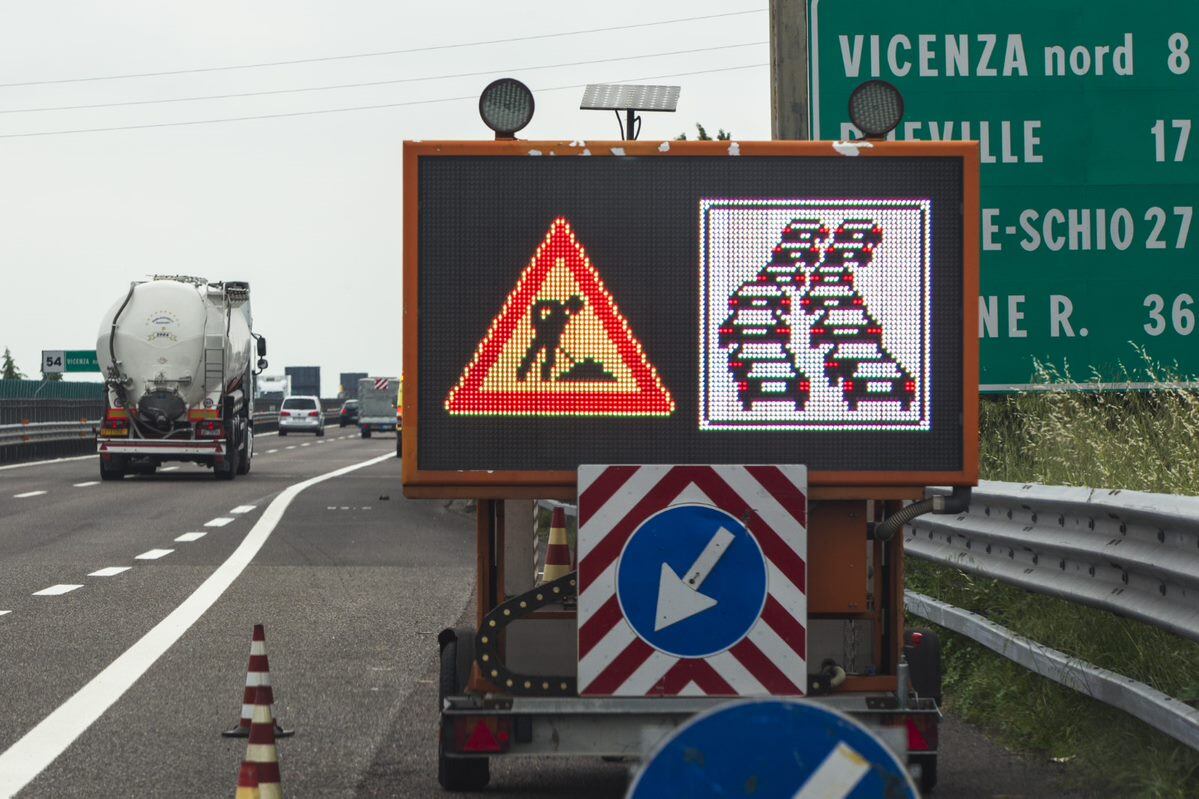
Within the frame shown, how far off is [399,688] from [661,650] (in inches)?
176

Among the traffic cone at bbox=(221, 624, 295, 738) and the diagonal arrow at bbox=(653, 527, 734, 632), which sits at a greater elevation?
the diagonal arrow at bbox=(653, 527, 734, 632)

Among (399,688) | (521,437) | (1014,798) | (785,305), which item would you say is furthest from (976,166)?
(399,688)

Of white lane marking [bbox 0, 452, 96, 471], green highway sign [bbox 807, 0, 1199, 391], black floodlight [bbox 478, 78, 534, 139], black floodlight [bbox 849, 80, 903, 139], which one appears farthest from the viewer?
white lane marking [bbox 0, 452, 96, 471]

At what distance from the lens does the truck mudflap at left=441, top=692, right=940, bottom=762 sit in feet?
17.9

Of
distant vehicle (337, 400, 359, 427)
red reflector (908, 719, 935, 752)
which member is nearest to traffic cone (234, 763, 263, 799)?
red reflector (908, 719, 935, 752)

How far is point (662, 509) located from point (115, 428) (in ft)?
100

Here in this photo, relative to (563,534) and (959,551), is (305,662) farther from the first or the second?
(959,551)

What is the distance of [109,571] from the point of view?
16.6m

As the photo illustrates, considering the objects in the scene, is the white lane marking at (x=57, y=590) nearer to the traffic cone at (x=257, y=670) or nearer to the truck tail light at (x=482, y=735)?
the traffic cone at (x=257, y=670)

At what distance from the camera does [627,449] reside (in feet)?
18.6

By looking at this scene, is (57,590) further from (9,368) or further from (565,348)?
(9,368)

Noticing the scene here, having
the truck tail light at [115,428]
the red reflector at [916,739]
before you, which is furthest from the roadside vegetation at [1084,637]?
the truck tail light at [115,428]

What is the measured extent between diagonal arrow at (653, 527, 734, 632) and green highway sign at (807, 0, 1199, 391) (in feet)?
23.1

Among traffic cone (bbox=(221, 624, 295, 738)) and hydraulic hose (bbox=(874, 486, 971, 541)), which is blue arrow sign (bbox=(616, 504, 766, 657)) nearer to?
hydraulic hose (bbox=(874, 486, 971, 541))
